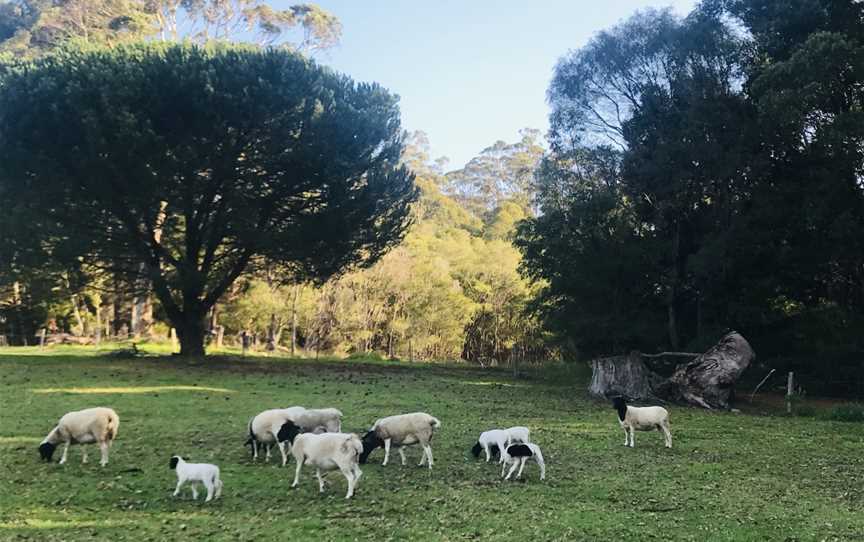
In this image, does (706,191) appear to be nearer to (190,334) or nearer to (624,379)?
(624,379)

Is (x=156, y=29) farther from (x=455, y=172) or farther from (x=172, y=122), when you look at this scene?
(x=455, y=172)

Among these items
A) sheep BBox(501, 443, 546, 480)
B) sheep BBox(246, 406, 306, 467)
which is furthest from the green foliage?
sheep BBox(246, 406, 306, 467)

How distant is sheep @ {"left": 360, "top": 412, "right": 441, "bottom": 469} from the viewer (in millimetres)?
10258

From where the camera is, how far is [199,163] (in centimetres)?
2712

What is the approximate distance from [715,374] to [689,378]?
2.88 feet

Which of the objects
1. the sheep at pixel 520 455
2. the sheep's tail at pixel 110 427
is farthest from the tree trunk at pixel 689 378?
the sheep's tail at pixel 110 427

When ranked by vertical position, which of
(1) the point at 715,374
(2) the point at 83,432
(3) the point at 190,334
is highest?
(3) the point at 190,334

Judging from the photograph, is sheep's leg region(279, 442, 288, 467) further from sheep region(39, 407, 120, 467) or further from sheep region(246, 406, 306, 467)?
sheep region(39, 407, 120, 467)

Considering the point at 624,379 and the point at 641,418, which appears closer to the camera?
the point at 641,418

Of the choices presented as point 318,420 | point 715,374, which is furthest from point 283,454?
point 715,374

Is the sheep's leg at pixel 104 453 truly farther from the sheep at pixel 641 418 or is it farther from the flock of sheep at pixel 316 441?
the sheep at pixel 641 418

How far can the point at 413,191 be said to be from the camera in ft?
107

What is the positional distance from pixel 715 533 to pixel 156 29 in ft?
175

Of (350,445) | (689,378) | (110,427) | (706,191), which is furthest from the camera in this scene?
(706,191)
